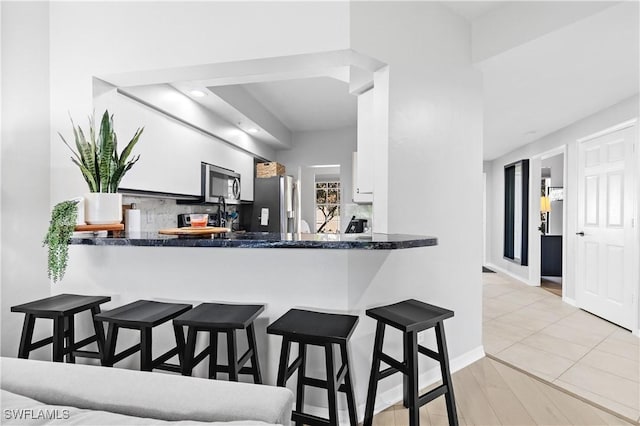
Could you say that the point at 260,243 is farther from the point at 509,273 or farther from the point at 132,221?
the point at 509,273

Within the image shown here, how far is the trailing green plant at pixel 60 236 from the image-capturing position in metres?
1.63

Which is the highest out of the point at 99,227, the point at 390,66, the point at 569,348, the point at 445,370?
the point at 390,66

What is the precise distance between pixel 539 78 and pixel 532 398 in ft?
7.99

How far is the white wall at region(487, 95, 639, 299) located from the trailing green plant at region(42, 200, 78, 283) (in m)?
4.53

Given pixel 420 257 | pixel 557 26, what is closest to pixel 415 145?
pixel 420 257

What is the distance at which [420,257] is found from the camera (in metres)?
2.13

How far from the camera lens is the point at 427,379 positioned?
2.16 meters

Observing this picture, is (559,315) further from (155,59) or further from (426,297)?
(155,59)

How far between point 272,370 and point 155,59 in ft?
6.51

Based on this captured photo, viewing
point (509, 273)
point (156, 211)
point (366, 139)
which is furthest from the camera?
point (509, 273)

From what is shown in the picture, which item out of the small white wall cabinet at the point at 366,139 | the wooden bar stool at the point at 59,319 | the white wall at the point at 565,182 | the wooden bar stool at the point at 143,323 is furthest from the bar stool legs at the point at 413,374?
the white wall at the point at 565,182

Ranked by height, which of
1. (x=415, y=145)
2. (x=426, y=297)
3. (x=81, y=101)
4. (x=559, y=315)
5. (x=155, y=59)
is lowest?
(x=559, y=315)

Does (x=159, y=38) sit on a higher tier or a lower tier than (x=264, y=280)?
higher

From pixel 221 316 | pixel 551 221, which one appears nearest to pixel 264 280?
pixel 221 316
